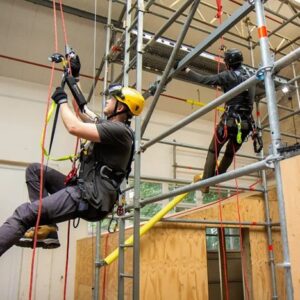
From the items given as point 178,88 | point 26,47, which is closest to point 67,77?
point 26,47

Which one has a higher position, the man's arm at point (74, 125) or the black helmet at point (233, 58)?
the black helmet at point (233, 58)

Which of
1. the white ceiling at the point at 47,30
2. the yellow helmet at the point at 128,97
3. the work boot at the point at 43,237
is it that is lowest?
the work boot at the point at 43,237

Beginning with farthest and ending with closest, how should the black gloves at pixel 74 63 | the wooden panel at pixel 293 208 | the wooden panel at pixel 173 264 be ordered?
the wooden panel at pixel 173 264 < the black gloves at pixel 74 63 < the wooden panel at pixel 293 208

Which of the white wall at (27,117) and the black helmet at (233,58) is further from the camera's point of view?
the white wall at (27,117)

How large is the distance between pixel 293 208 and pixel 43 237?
6.07 feet

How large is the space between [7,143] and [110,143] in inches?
167

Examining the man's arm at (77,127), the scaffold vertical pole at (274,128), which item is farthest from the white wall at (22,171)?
the scaffold vertical pole at (274,128)

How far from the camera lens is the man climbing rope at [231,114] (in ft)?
11.4

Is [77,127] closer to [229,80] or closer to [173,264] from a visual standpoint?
[229,80]

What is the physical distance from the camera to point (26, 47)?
6.15m

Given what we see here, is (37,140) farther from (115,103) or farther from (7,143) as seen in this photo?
(115,103)

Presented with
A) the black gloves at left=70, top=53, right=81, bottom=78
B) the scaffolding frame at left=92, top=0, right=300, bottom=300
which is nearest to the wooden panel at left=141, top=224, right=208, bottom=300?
the scaffolding frame at left=92, top=0, right=300, bottom=300

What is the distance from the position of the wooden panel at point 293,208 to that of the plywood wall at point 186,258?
2339 mm

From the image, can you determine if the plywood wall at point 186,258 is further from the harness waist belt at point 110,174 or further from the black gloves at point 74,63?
the black gloves at point 74,63
